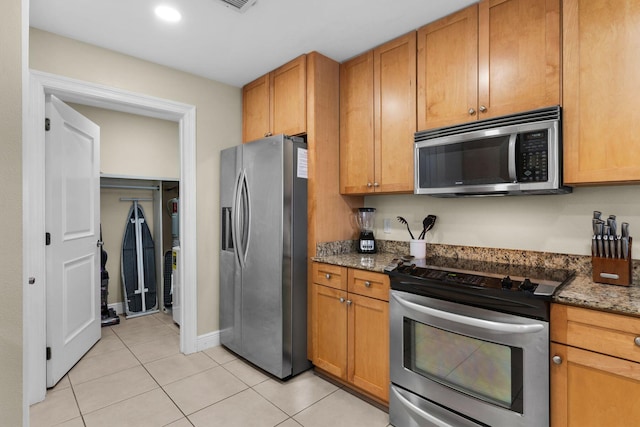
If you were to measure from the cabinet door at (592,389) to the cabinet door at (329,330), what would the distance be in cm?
124

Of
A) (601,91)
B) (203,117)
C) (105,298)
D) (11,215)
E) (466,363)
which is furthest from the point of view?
(105,298)

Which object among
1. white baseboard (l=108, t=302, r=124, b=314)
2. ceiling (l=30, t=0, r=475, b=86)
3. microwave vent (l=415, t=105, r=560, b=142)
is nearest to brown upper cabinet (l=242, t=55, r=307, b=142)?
ceiling (l=30, t=0, r=475, b=86)

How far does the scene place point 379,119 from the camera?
2465 mm

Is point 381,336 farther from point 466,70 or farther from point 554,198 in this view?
point 466,70

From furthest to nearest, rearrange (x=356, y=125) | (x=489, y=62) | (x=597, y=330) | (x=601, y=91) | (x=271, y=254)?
1. (x=356, y=125)
2. (x=271, y=254)
3. (x=489, y=62)
4. (x=601, y=91)
5. (x=597, y=330)

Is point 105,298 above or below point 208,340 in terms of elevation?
above

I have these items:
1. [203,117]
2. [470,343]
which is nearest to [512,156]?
[470,343]

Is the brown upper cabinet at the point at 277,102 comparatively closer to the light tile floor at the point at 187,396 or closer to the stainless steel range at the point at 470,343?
the stainless steel range at the point at 470,343

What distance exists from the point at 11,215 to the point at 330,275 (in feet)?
5.79

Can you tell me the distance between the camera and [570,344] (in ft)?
4.53

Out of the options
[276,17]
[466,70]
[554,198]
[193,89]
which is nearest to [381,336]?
[554,198]

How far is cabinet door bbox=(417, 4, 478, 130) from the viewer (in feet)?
6.52

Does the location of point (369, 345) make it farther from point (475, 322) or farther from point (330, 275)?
point (475, 322)

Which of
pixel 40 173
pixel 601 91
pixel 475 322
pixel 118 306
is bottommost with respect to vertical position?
pixel 118 306
